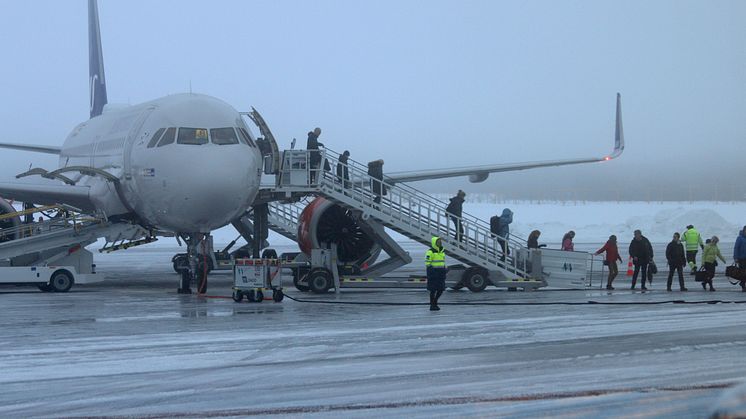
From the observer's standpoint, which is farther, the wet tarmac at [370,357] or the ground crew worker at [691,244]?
the ground crew worker at [691,244]

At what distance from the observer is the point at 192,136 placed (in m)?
22.2

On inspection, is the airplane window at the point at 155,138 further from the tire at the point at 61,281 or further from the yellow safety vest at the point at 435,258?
the yellow safety vest at the point at 435,258

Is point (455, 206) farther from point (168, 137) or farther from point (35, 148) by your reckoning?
point (35, 148)

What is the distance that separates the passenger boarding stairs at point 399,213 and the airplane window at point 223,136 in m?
1.81

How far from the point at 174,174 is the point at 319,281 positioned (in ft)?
13.1

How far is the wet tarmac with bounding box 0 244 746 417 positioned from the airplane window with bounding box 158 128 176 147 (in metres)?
3.43

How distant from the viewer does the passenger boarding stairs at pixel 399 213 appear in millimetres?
23828

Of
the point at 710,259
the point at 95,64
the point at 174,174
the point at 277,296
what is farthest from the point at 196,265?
the point at 95,64

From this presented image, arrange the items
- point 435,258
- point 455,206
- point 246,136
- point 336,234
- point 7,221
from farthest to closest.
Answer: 1. point 7,221
2. point 336,234
3. point 455,206
4. point 246,136
5. point 435,258

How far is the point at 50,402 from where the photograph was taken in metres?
9.40

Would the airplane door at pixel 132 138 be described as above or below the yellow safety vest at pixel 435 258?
above

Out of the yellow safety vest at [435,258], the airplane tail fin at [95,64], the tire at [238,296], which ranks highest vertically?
the airplane tail fin at [95,64]

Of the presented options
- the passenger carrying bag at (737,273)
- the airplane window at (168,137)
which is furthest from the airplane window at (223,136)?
the passenger carrying bag at (737,273)

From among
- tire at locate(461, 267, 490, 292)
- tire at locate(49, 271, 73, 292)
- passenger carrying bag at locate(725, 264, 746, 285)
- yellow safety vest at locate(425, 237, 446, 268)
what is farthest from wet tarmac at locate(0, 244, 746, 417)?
passenger carrying bag at locate(725, 264, 746, 285)
